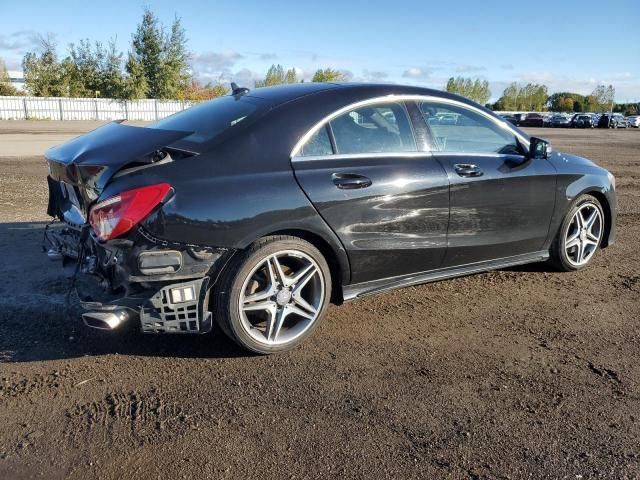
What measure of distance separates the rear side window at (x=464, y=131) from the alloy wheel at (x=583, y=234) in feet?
3.41

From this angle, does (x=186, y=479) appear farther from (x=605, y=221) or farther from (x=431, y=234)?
(x=605, y=221)

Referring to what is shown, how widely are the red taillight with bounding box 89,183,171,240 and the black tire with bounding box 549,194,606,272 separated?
3.58 metres

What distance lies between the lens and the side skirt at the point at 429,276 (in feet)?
12.8

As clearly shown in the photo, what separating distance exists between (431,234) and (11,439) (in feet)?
9.48

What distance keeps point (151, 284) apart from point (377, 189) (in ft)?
5.26

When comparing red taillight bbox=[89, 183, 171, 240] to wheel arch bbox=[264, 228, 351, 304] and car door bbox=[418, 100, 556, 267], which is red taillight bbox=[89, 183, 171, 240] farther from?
car door bbox=[418, 100, 556, 267]

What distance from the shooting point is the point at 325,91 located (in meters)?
3.96

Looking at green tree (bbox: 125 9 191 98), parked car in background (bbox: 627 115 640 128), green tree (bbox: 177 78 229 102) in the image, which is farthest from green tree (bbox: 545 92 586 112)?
green tree (bbox: 125 9 191 98)

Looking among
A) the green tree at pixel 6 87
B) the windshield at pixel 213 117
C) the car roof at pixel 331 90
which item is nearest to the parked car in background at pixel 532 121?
the green tree at pixel 6 87

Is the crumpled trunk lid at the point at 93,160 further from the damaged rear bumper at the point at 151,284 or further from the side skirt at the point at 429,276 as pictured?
the side skirt at the point at 429,276

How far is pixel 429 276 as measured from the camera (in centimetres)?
424

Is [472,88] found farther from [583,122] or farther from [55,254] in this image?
[55,254]

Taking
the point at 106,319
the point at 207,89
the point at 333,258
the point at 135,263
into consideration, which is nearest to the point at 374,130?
the point at 333,258

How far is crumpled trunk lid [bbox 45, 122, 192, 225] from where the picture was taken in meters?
3.28
